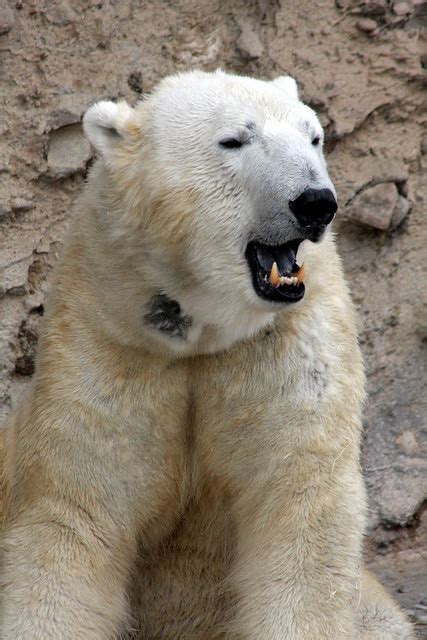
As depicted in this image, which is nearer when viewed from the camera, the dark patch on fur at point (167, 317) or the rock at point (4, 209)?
the dark patch on fur at point (167, 317)

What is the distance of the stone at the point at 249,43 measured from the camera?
4.77 meters

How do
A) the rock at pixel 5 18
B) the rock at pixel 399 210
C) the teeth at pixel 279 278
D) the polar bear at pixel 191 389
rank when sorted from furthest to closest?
the rock at pixel 399 210, the rock at pixel 5 18, the polar bear at pixel 191 389, the teeth at pixel 279 278

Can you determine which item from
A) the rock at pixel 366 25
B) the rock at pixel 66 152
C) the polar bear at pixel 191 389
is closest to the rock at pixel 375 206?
the rock at pixel 366 25

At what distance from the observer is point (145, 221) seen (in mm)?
3348

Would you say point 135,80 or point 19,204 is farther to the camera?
point 135,80

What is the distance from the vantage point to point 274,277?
321 centimetres

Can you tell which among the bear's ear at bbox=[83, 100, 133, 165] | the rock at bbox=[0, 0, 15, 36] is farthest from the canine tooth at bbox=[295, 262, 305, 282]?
the rock at bbox=[0, 0, 15, 36]

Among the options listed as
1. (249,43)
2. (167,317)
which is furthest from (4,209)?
(167,317)

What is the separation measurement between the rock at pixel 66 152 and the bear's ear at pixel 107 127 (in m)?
1.05

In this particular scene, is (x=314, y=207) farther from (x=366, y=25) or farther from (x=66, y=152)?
(x=366, y=25)

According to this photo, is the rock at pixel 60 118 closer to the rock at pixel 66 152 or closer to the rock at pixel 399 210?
the rock at pixel 66 152

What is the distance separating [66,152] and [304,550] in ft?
5.98

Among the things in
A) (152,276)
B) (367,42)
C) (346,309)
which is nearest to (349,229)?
(367,42)

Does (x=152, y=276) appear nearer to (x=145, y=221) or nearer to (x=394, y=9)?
(x=145, y=221)
